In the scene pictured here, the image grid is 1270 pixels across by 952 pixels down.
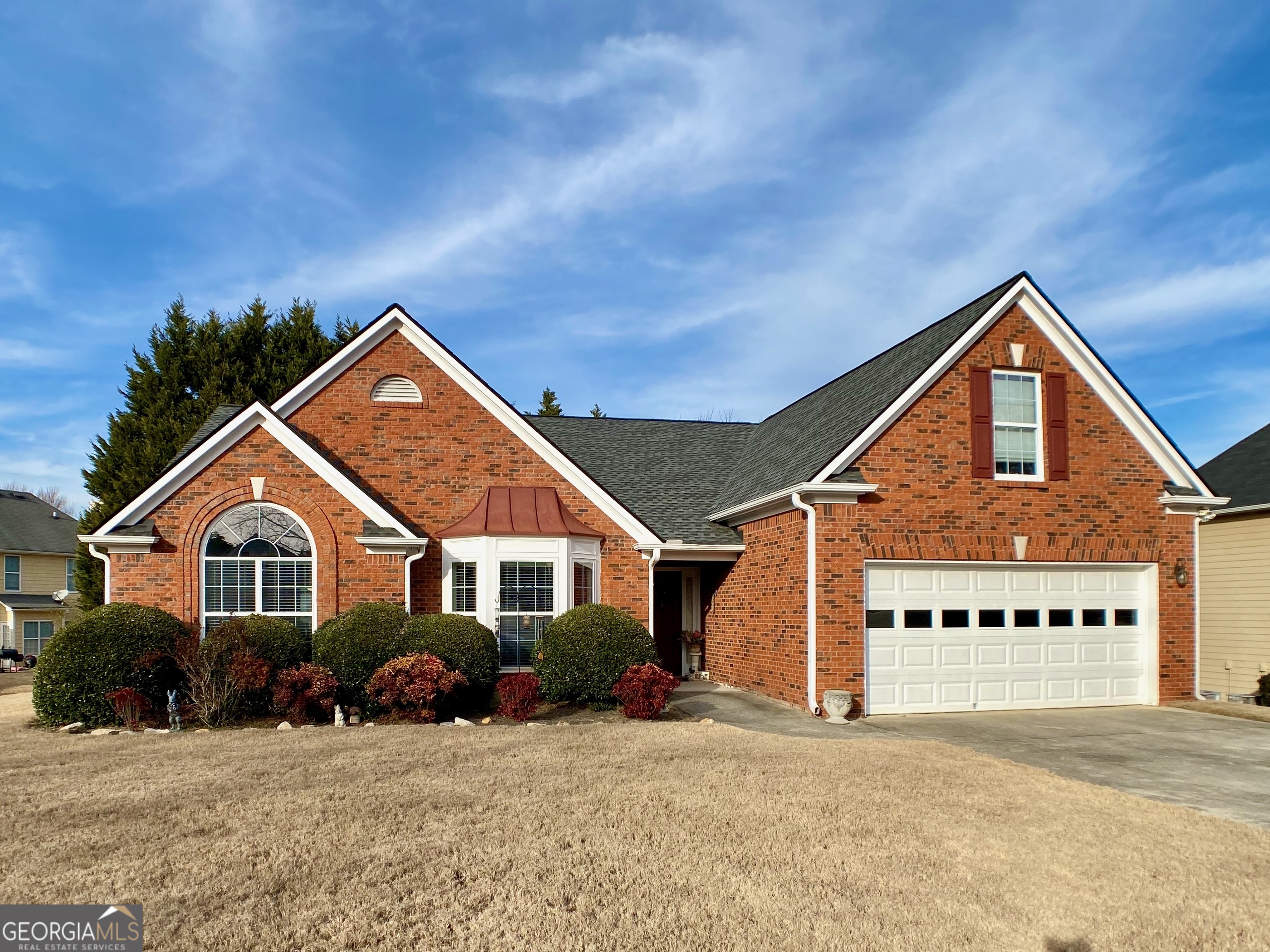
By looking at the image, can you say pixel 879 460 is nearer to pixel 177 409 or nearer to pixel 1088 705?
pixel 1088 705

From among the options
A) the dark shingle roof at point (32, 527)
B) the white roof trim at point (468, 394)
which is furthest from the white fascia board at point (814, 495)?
the dark shingle roof at point (32, 527)

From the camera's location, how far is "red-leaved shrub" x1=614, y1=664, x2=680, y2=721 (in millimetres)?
13812

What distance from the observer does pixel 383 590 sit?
51.5ft

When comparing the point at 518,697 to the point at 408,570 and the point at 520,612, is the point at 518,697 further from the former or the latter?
the point at 408,570

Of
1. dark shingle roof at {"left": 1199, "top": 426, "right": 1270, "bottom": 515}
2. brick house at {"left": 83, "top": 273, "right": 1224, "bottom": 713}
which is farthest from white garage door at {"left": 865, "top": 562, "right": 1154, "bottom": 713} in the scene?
dark shingle roof at {"left": 1199, "top": 426, "right": 1270, "bottom": 515}

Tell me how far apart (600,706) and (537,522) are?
353 centimetres

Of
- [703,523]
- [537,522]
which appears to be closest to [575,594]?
[537,522]

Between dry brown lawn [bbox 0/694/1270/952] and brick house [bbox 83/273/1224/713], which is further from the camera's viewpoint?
brick house [bbox 83/273/1224/713]

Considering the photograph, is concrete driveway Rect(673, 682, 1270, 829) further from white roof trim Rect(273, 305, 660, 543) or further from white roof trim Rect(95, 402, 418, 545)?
white roof trim Rect(95, 402, 418, 545)

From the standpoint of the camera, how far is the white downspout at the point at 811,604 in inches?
588

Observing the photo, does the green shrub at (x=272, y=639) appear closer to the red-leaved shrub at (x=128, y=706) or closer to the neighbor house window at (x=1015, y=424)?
the red-leaved shrub at (x=128, y=706)

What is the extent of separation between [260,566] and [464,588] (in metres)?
3.42

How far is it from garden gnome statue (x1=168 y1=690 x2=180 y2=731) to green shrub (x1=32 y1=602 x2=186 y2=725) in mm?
526

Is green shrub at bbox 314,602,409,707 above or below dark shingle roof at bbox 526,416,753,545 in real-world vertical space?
below
